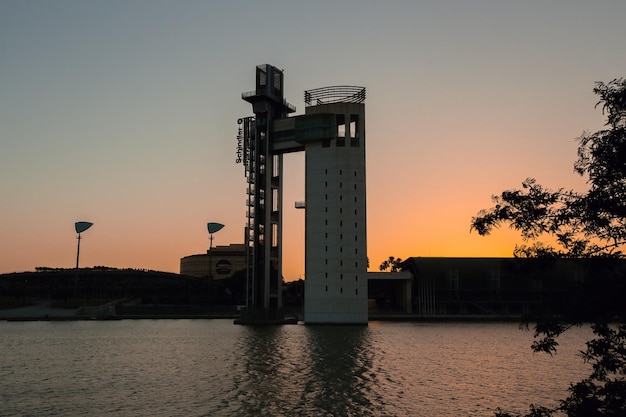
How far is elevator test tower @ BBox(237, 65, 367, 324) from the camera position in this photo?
443ft

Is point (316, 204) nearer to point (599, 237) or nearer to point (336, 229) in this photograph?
point (336, 229)

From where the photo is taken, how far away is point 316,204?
136m

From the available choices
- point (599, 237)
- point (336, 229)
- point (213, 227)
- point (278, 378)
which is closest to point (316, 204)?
point (336, 229)

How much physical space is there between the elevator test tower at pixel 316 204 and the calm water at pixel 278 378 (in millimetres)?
49440

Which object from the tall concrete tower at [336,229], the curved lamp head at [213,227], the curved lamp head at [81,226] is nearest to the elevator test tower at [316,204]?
the tall concrete tower at [336,229]

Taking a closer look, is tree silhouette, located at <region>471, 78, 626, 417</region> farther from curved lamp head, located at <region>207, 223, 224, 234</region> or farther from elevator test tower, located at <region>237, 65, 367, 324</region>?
curved lamp head, located at <region>207, 223, 224, 234</region>

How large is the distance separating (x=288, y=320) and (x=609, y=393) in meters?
132

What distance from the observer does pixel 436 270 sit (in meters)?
180

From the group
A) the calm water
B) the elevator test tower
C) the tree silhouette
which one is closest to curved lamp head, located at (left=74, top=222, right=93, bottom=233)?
the elevator test tower

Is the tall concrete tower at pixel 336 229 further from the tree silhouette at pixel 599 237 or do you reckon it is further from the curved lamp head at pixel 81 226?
the tree silhouette at pixel 599 237

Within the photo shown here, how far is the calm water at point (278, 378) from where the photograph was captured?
3766cm

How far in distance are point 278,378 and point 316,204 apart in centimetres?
8776

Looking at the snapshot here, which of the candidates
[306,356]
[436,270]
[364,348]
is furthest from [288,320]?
[306,356]

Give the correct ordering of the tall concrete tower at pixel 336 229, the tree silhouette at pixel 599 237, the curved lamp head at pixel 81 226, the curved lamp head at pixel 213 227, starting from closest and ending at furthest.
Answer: the tree silhouette at pixel 599 237 < the tall concrete tower at pixel 336 229 < the curved lamp head at pixel 81 226 < the curved lamp head at pixel 213 227
